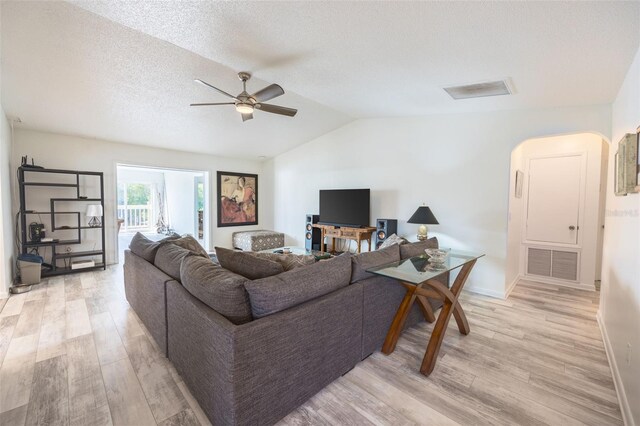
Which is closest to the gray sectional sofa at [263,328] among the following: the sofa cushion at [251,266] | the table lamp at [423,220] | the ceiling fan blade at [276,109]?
the sofa cushion at [251,266]

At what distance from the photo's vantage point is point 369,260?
232 cm

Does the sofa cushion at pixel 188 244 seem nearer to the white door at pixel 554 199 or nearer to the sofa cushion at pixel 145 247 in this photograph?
the sofa cushion at pixel 145 247

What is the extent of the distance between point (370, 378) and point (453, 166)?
3.33 metres

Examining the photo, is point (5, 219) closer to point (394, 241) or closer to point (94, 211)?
point (94, 211)

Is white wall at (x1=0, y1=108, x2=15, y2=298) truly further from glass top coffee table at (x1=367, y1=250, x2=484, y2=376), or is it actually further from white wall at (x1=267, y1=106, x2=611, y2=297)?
white wall at (x1=267, y1=106, x2=611, y2=297)

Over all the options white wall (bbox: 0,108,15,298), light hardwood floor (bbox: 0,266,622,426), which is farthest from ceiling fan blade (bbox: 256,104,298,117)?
white wall (bbox: 0,108,15,298)

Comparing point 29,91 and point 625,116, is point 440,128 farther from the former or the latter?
point 29,91

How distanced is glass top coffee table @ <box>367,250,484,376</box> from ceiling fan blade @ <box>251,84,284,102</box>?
74.7 inches

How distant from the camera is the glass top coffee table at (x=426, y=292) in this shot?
83.7 inches

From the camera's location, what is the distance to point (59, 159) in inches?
189

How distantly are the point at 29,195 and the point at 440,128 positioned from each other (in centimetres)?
671

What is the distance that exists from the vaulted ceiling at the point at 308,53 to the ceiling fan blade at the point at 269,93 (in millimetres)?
316

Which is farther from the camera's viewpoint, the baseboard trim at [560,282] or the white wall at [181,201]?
the white wall at [181,201]

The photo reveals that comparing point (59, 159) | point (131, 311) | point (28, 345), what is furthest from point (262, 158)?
point (28, 345)
